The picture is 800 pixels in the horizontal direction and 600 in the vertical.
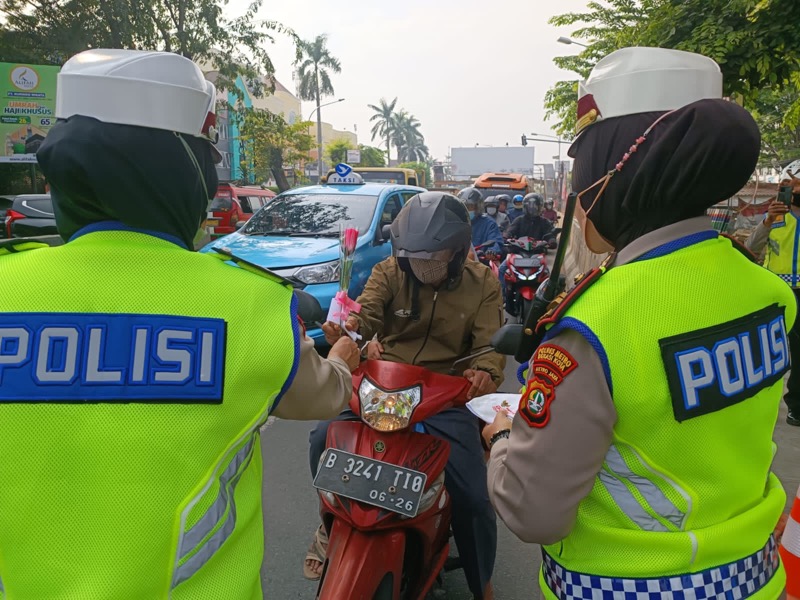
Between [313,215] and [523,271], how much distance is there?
2697 mm

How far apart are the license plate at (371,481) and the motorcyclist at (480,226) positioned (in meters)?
5.82

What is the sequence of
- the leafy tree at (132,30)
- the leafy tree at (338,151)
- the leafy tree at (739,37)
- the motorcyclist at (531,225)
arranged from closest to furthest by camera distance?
the leafy tree at (739,37) → the motorcyclist at (531,225) → the leafy tree at (132,30) → the leafy tree at (338,151)

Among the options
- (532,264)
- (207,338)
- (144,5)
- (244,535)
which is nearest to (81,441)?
(207,338)

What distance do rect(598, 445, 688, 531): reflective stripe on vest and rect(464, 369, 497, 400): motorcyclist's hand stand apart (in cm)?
128

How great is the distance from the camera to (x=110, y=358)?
3.62ft

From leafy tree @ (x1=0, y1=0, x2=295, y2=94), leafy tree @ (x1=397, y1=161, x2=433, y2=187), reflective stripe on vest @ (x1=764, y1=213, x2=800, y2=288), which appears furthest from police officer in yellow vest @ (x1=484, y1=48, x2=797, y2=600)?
leafy tree @ (x1=397, y1=161, x2=433, y2=187)

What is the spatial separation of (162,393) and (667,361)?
0.91 meters

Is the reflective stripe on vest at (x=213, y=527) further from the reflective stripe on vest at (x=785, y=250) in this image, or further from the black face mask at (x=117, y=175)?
the reflective stripe on vest at (x=785, y=250)

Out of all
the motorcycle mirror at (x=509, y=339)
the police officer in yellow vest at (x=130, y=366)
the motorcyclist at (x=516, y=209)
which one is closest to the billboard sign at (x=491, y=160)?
the motorcyclist at (x=516, y=209)

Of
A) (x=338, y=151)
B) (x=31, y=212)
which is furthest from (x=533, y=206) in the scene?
(x=338, y=151)

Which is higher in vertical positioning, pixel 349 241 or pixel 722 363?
pixel 349 241

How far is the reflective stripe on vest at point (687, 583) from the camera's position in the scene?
4.02 ft

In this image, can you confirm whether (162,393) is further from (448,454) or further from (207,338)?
(448,454)

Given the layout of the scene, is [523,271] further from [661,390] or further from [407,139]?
[407,139]
